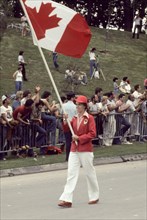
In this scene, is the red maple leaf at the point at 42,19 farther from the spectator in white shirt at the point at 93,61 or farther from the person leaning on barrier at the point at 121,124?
the spectator in white shirt at the point at 93,61

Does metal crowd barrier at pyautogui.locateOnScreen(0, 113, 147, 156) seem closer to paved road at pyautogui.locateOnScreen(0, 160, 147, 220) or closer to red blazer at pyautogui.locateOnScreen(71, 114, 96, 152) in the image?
paved road at pyautogui.locateOnScreen(0, 160, 147, 220)

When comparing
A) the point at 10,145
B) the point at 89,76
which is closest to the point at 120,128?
the point at 10,145

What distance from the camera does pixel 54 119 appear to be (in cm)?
1816

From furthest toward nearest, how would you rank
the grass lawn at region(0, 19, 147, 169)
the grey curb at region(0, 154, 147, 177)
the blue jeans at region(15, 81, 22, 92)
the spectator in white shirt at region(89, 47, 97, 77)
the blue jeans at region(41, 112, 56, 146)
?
1. the spectator in white shirt at region(89, 47, 97, 77)
2. the grass lawn at region(0, 19, 147, 169)
3. the blue jeans at region(15, 81, 22, 92)
4. the blue jeans at region(41, 112, 56, 146)
5. the grey curb at region(0, 154, 147, 177)

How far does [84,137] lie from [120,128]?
9.38 meters

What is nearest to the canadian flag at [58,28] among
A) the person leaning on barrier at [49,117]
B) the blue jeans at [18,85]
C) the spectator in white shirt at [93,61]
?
the person leaning on barrier at [49,117]

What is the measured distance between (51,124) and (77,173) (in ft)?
21.7

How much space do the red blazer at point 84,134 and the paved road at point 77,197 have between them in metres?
0.98

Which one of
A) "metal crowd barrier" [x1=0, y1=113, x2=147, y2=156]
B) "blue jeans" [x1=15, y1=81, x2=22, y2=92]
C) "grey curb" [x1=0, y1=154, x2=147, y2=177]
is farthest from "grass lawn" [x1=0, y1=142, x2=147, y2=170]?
"blue jeans" [x1=15, y1=81, x2=22, y2=92]

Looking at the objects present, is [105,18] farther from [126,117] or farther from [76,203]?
[76,203]

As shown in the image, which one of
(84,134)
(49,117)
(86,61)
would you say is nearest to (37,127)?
(49,117)

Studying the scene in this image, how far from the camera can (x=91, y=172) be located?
1177cm

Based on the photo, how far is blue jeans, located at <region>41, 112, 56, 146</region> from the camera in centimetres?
1797

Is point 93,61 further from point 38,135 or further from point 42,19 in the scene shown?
point 42,19
